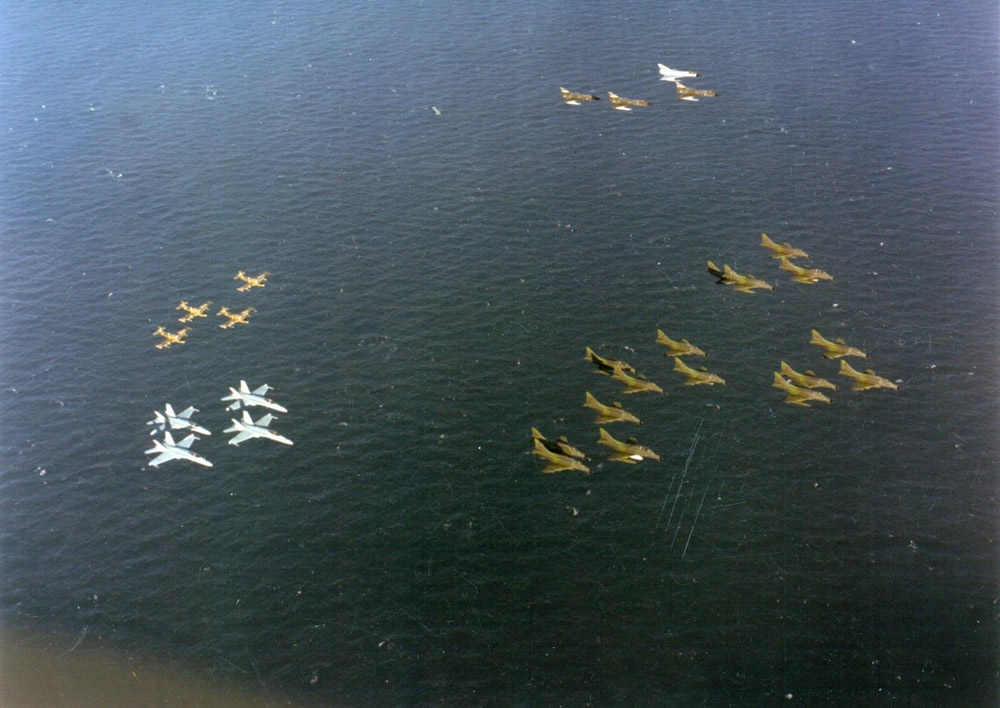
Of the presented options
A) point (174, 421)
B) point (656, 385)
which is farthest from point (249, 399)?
point (656, 385)

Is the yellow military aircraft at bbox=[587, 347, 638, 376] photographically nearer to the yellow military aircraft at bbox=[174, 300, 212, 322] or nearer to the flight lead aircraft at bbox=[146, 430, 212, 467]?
the flight lead aircraft at bbox=[146, 430, 212, 467]

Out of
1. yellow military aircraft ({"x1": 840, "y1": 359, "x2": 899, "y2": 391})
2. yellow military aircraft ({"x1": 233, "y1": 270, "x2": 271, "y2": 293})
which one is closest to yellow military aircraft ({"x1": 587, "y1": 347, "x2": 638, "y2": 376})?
yellow military aircraft ({"x1": 840, "y1": 359, "x2": 899, "y2": 391})

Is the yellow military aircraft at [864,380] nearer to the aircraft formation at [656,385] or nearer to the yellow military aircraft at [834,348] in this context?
the aircraft formation at [656,385]

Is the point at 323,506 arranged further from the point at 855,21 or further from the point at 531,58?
the point at 855,21

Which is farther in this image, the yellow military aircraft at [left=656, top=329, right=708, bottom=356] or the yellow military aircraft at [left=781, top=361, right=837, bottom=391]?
the yellow military aircraft at [left=656, top=329, right=708, bottom=356]

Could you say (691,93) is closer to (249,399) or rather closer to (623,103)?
(623,103)

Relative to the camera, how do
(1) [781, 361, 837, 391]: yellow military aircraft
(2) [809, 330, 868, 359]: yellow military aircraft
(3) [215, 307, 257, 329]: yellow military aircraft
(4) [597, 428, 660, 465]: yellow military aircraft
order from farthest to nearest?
1. (3) [215, 307, 257, 329]: yellow military aircraft
2. (2) [809, 330, 868, 359]: yellow military aircraft
3. (1) [781, 361, 837, 391]: yellow military aircraft
4. (4) [597, 428, 660, 465]: yellow military aircraft
